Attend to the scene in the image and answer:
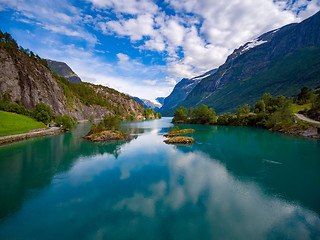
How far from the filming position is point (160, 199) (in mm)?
16672

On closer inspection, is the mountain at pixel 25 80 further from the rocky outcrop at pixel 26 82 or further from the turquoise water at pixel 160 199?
the turquoise water at pixel 160 199

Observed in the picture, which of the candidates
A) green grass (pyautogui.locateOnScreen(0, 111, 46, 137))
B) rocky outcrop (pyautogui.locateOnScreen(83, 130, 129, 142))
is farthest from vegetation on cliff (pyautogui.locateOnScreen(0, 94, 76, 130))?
rocky outcrop (pyautogui.locateOnScreen(83, 130, 129, 142))

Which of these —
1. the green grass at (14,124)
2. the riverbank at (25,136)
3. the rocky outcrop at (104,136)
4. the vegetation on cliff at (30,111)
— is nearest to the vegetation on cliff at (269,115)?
the rocky outcrop at (104,136)

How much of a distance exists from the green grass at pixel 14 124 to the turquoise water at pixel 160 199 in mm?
29613

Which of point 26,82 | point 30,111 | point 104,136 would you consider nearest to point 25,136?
point 30,111

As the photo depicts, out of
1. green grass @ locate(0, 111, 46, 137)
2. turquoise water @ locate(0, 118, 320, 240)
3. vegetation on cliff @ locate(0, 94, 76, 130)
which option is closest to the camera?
turquoise water @ locate(0, 118, 320, 240)

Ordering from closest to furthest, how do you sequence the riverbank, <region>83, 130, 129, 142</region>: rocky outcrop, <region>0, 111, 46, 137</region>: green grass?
the riverbank → <region>0, 111, 46, 137</region>: green grass → <region>83, 130, 129, 142</region>: rocky outcrop

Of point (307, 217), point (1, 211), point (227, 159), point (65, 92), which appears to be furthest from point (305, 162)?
point (65, 92)

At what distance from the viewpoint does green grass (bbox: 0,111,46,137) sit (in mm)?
49287

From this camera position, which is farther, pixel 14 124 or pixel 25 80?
pixel 25 80

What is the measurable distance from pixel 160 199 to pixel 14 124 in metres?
64.0

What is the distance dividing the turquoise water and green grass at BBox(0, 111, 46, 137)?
29.6 meters

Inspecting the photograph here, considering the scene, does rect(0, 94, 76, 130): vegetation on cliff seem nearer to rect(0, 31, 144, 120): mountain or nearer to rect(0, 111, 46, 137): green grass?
rect(0, 111, 46, 137): green grass

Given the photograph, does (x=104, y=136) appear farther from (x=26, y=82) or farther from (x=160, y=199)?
(x=26, y=82)
